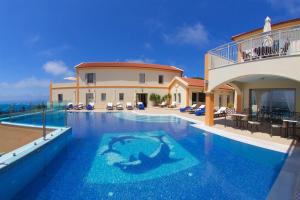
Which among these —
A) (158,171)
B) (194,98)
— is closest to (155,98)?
(194,98)

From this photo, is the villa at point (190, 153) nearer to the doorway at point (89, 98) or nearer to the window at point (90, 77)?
the doorway at point (89, 98)

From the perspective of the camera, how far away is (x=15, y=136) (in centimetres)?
849

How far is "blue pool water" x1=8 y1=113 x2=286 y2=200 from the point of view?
4.32 meters

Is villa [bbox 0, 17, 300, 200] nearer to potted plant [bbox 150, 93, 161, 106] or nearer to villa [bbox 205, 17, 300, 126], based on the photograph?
villa [bbox 205, 17, 300, 126]

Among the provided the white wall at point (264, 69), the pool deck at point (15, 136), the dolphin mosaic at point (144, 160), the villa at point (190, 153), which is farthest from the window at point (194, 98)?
the pool deck at point (15, 136)

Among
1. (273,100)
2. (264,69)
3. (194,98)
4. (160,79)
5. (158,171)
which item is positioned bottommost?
(158,171)

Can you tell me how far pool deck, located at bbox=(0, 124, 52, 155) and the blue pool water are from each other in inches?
65.6

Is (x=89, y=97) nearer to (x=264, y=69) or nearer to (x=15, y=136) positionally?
(x=15, y=136)

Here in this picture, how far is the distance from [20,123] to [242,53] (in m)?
14.9

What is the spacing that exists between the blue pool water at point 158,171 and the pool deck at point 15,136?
167 centimetres

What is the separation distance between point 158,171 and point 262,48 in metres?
7.88

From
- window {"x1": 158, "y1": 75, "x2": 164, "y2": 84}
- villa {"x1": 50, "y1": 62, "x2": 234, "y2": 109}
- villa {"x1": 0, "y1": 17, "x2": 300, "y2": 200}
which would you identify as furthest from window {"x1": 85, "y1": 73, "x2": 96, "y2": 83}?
villa {"x1": 0, "y1": 17, "x2": 300, "y2": 200}

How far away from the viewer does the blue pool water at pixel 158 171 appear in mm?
4324

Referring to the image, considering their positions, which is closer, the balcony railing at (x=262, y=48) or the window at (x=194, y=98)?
the balcony railing at (x=262, y=48)
